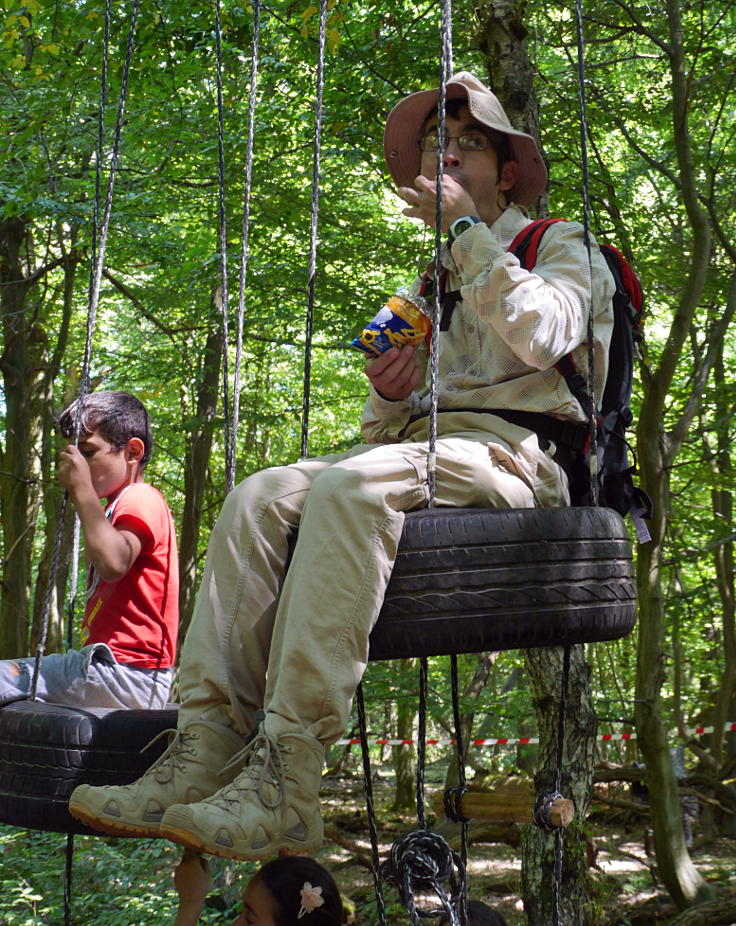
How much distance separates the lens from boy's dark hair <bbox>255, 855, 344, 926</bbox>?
2.43 m

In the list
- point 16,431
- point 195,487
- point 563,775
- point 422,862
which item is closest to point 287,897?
point 422,862

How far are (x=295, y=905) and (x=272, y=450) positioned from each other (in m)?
11.1

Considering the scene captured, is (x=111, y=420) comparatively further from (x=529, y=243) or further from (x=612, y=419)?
(x=612, y=419)

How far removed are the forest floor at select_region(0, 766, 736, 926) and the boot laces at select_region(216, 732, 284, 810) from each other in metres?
3.51

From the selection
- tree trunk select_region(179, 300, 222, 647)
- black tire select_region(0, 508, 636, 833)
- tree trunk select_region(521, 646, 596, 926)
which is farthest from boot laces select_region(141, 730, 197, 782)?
tree trunk select_region(179, 300, 222, 647)

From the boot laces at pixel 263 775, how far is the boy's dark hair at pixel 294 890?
0.87 m

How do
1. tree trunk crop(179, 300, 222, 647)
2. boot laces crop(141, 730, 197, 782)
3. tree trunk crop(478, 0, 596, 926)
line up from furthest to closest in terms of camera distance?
1. tree trunk crop(179, 300, 222, 647)
2. tree trunk crop(478, 0, 596, 926)
3. boot laces crop(141, 730, 197, 782)

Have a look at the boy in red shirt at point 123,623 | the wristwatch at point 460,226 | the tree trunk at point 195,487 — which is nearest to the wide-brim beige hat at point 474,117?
the wristwatch at point 460,226

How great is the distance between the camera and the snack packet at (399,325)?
2.32 m

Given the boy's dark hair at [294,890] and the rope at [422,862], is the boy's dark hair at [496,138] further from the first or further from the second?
the boy's dark hair at [294,890]

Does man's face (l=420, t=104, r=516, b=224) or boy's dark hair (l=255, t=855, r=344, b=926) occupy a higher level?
man's face (l=420, t=104, r=516, b=224)

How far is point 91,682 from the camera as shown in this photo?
2.61 meters

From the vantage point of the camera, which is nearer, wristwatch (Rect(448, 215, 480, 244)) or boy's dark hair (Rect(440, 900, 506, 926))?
wristwatch (Rect(448, 215, 480, 244))

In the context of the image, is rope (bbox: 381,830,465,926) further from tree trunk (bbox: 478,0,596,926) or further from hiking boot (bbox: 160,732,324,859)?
tree trunk (bbox: 478,0,596,926)
